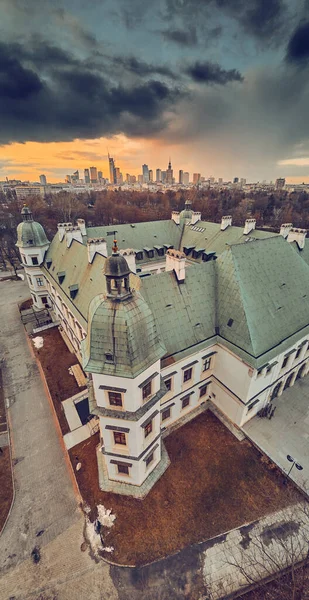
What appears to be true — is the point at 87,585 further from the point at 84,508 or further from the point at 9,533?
the point at 9,533

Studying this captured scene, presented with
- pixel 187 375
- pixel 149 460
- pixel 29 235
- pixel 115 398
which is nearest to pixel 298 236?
pixel 187 375

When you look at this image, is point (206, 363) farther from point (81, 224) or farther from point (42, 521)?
point (81, 224)

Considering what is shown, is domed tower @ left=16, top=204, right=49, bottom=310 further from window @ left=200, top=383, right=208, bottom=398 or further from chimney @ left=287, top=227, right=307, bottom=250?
chimney @ left=287, top=227, right=307, bottom=250

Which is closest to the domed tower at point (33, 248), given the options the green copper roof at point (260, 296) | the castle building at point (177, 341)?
the castle building at point (177, 341)

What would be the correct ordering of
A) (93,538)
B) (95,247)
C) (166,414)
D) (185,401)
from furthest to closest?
(95,247) → (185,401) → (166,414) → (93,538)

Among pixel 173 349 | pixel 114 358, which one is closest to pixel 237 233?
pixel 173 349

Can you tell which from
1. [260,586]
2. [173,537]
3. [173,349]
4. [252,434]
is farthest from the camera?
[252,434]

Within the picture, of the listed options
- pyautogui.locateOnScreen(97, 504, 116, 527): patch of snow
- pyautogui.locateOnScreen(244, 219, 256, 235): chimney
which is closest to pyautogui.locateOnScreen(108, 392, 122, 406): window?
pyautogui.locateOnScreen(97, 504, 116, 527): patch of snow

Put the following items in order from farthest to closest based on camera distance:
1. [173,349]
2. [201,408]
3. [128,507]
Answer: [201,408] → [173,349] → [128,507]
